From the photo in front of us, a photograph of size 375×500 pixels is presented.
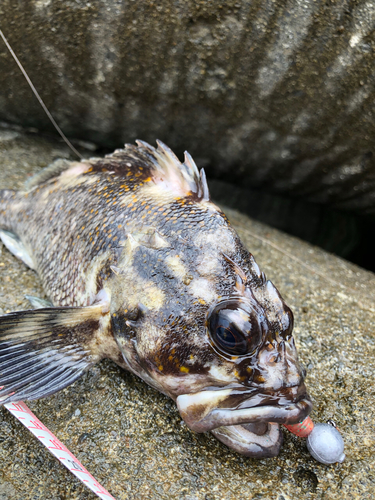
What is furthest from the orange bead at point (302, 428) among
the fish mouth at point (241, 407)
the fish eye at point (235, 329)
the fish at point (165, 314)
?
the fish eye at point (235, 329)

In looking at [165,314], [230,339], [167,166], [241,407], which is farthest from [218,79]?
[241,407]

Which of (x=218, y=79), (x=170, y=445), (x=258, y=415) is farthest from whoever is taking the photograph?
(x=218, y=79)

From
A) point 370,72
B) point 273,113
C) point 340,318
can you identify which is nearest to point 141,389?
point 340,318

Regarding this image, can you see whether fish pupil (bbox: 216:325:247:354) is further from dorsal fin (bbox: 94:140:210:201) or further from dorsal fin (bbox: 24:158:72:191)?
dorsal fin (bbox: 24:158:72:191)

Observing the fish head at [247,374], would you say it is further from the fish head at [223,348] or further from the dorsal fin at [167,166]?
the dorsal fin at [167,166]

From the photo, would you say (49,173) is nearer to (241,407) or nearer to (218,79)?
(218,79)

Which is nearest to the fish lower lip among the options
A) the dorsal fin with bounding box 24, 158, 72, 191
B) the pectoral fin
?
the pectoral fin

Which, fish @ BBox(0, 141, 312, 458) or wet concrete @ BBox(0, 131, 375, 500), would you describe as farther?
wet concrete @ BBox(0, 131, 375, 500)
